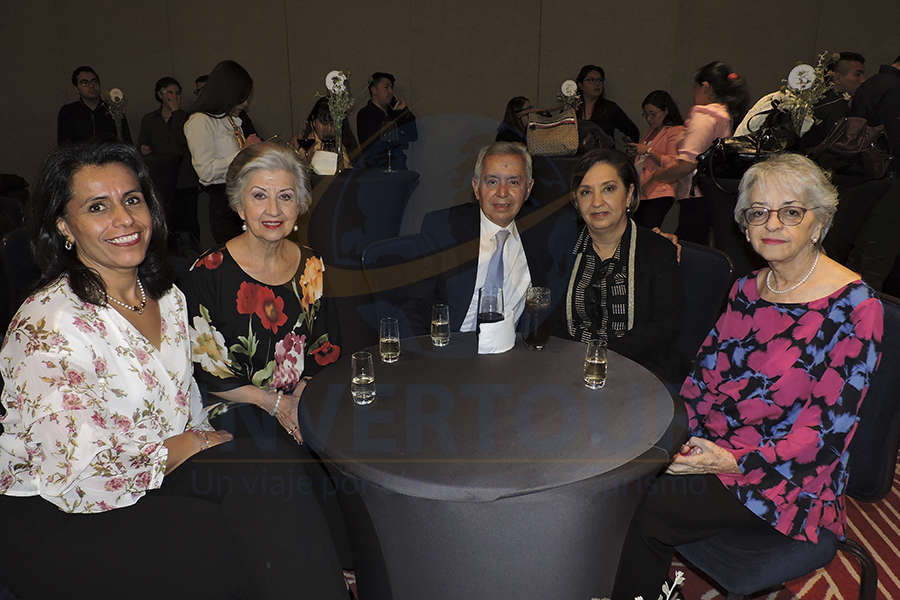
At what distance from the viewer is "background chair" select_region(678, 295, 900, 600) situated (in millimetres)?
1515

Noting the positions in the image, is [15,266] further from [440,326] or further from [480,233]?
[480,233]

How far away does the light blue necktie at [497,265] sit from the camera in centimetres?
260

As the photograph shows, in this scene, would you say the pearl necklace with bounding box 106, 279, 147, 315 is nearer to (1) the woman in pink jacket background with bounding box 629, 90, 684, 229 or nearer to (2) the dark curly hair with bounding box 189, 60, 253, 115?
(2) the dark curly hair with bounding box 189, 60, 253, 115

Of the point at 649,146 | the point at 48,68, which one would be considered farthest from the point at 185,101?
the point at 649,146

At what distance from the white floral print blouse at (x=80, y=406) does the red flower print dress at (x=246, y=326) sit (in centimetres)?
36

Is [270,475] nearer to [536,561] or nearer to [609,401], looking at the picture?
[536,561]

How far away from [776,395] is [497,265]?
1.21m

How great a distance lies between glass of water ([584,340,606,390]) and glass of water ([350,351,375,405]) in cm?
57

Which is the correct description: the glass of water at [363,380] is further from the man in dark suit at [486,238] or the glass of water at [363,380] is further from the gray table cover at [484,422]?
the man in dark suit at [486,238]

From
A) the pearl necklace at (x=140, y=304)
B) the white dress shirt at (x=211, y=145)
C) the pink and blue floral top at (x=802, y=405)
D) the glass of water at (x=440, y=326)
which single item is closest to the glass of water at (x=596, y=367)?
the pink and blue floral top at (x=802, y=405)

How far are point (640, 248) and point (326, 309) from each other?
1.16 m

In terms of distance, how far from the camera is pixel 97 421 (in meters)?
1.43

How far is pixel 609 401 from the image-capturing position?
5.39 feet

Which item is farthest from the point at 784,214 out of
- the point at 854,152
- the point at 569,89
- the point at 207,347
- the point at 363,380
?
the point at 569,89
